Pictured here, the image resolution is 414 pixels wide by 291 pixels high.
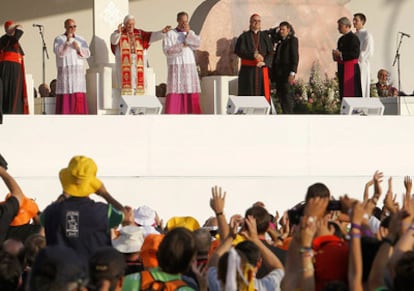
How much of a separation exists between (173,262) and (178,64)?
34.2 feet

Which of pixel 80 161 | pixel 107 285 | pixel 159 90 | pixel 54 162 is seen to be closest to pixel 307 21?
pixel 159 90

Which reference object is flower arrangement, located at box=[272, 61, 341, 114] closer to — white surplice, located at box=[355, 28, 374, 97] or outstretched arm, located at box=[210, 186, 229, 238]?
white surplice, located at box=[355, 28, 374, 97]

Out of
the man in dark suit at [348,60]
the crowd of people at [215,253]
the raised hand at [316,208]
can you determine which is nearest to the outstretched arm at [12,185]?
the crowd of people at [215,253]

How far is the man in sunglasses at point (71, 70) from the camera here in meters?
15.5

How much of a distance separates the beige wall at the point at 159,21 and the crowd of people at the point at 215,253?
1406cm

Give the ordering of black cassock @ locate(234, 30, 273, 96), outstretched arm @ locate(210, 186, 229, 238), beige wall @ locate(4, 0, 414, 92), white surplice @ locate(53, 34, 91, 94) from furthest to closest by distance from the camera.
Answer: beige wall @ locate(4, 0, 414, 92), black cassock @ locate(234, 30, 273, 96), white surplice @ locate(53, 34, 91, 94), outstretched arm @ locate(210, 186, 229, 238)

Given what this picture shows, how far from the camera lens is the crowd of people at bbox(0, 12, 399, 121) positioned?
1551 centimetres

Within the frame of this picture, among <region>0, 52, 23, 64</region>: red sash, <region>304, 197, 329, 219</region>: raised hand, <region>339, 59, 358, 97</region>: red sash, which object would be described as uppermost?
<region>0, 52, 23, 64</region>: red sash

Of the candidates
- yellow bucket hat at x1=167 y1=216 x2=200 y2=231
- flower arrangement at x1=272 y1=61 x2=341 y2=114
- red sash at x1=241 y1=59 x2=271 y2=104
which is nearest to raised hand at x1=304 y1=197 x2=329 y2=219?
yellow bucket hat at x1=167 y1=216 x2=200 y2=231

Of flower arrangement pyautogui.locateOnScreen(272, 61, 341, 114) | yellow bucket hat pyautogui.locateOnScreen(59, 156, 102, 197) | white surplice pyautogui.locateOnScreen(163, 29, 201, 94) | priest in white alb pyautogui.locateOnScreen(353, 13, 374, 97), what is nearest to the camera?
yellow bucket hat pyautogui.locateOnScreen(59, 156, 102, 197)

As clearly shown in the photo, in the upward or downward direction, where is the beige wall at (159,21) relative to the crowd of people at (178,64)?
upward

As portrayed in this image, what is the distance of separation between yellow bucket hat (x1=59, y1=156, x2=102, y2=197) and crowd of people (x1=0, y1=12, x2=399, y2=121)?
7.71m

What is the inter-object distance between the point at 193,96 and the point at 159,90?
1522mm

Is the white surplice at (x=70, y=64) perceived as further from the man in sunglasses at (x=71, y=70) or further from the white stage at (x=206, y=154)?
the white stage at (x=206, y=154)
